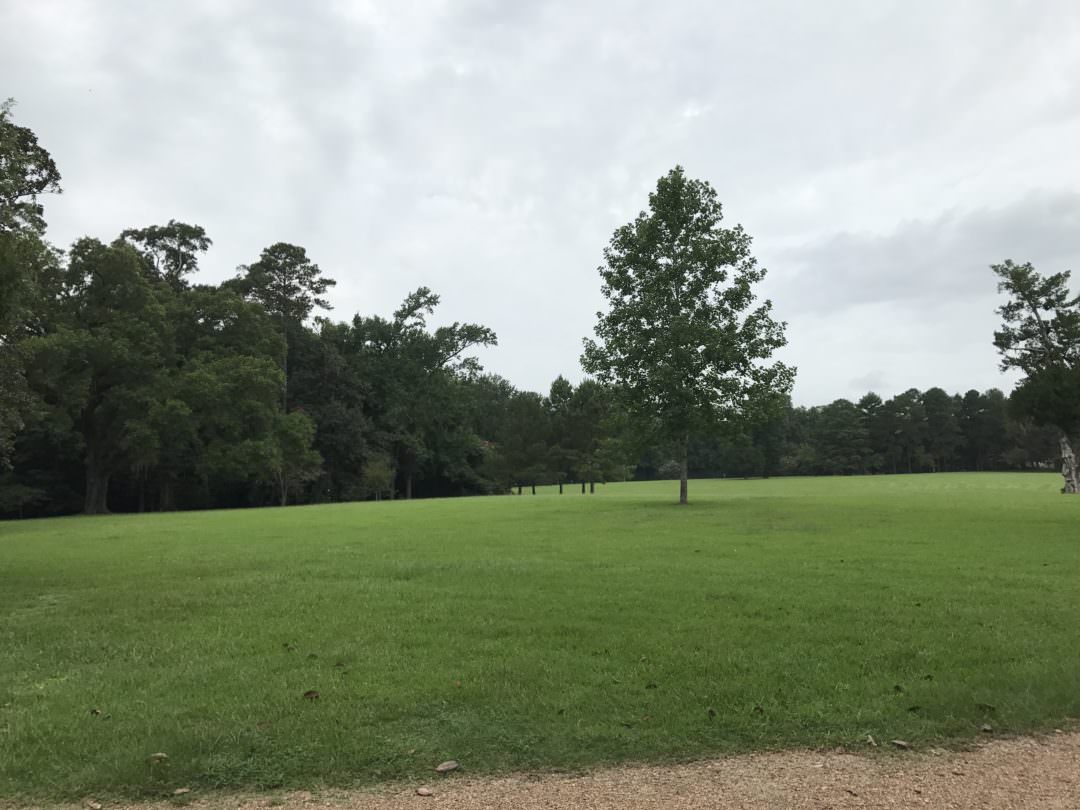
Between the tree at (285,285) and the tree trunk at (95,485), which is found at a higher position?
the tree at (285,285)

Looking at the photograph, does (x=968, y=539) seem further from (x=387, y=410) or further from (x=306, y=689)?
(x=387, y=410)

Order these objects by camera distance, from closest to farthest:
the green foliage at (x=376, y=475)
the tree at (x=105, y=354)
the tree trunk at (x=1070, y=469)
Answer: the tree at (x=105, y=354) → the tree trunk at (x=1070, y=469) → the green foliage at (x=376, y=475)

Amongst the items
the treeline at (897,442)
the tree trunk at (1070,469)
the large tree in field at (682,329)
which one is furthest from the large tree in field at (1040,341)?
the treeline at (897,442)

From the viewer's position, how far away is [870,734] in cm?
482

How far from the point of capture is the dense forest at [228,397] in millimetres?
31703

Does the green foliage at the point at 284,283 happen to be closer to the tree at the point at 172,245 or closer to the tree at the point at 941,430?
the tree at the point at 172,245

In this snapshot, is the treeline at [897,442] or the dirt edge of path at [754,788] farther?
the treeline at [897,442]

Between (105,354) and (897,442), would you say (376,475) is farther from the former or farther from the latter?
(897,442)

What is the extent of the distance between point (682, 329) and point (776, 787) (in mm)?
26149

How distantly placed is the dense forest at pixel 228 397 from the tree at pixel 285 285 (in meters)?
0.13

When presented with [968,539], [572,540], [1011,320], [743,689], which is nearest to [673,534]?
[572,540]

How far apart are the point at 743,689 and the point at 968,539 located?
1313 centimetres

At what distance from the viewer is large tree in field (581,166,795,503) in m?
29.6

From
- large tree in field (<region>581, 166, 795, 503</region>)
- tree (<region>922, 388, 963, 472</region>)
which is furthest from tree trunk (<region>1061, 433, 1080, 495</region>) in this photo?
tree (<region>922, 388, 963, 472</region>)
